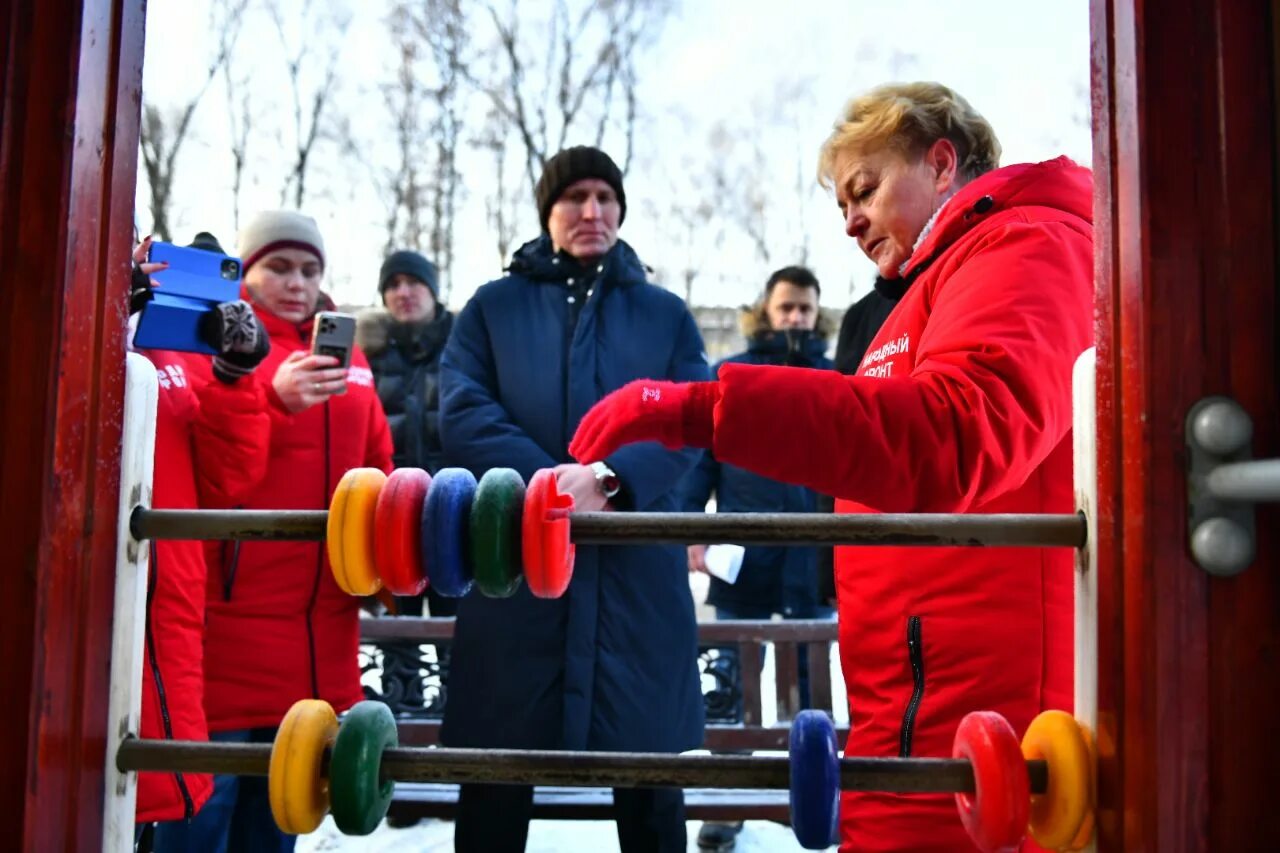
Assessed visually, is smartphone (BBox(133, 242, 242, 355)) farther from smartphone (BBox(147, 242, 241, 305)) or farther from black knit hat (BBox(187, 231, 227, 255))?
black knit hat (BBox(187, 231, 227, 255))

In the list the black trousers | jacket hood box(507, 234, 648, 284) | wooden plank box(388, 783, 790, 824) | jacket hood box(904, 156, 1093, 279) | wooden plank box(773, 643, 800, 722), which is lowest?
wooden plank box(388, 783, 790, 824)

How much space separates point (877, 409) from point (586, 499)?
102 centimetres

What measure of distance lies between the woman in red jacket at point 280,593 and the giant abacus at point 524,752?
121cm

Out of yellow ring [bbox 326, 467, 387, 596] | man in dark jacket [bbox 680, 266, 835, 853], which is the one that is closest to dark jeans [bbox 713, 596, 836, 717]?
man in dark jacket [bbox 680, 266, 835, 853]

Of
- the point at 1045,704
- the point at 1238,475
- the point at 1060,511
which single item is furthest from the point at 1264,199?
the point at 1045,704

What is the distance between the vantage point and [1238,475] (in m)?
0.86

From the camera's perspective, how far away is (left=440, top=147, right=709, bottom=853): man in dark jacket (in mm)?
2314

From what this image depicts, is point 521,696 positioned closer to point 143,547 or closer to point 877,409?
point 143,547

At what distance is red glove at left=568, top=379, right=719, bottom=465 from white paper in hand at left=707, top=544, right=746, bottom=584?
257cm

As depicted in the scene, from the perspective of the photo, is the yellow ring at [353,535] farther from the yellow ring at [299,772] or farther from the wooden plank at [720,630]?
the wooden plank at [720,630]

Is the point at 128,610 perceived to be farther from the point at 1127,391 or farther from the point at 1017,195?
the point at 1017,195

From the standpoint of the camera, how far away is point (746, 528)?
3.75 ft

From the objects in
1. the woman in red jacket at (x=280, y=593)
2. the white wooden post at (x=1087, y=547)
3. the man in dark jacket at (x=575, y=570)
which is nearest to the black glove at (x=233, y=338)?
the woman in red jacket at (x=280, y=593)

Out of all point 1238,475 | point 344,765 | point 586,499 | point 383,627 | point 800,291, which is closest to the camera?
point 1238,475
